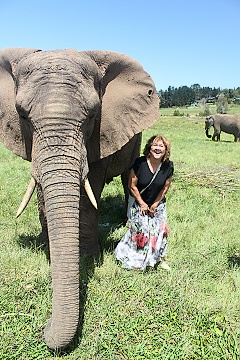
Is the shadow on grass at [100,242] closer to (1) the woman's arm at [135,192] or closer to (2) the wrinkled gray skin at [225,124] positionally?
(1) the woman's arm at [135,192]

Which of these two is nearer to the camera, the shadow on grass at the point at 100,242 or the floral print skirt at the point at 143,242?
the shadow on grass at the point at 100,242

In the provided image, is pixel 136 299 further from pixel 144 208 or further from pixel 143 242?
pixel 144 208

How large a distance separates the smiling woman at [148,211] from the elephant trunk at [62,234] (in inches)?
53.2

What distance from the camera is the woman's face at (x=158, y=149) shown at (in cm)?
419

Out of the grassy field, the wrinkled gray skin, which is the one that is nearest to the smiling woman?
the grassy field

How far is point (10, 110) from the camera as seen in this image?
4.11m

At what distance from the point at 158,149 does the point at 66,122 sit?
4.68ft

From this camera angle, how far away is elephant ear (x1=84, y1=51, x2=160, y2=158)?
412cm

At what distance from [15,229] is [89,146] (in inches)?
79.4

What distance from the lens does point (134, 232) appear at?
4449 millimetres

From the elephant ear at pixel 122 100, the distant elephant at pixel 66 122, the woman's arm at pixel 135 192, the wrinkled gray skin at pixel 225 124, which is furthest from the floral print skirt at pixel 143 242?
the wrinkled gray skin at pixel 225 124

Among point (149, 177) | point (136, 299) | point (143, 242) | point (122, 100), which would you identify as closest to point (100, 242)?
point (143, 242)

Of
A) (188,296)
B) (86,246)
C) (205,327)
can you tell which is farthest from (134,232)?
(205,327)

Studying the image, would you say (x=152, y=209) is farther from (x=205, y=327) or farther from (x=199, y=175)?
(x=199, y=175)
